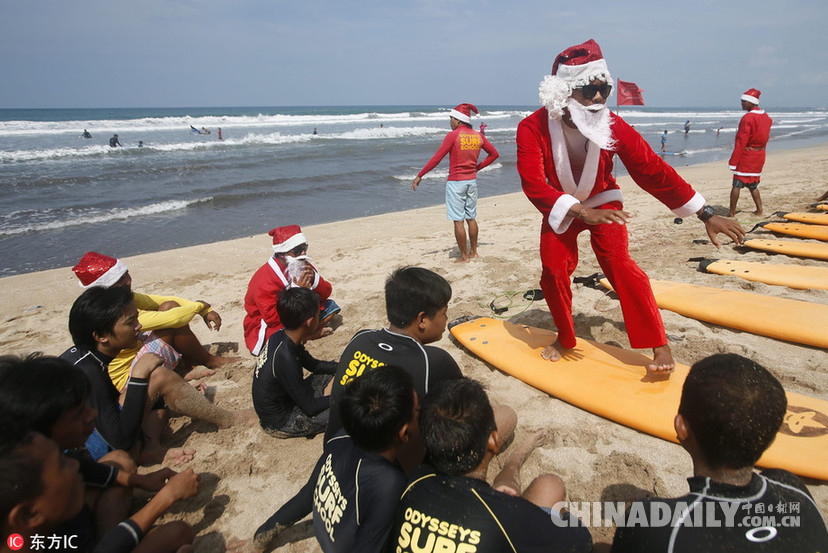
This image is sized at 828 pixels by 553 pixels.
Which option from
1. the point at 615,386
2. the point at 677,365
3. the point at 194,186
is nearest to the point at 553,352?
the point at 615,386

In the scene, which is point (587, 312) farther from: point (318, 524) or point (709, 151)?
point (709, 151)

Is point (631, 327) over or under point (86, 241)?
over

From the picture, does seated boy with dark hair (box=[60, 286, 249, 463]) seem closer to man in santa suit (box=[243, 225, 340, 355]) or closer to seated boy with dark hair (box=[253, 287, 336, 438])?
seated boy with dark hair (box=[253, 287, 336, 438])

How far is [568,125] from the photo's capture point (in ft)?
9.63

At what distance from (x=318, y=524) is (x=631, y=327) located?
2.26m

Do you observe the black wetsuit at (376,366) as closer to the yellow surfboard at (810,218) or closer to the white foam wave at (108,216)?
the yellow surfboard at (810,218)

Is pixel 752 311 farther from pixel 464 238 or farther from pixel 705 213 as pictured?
pixel 464 238

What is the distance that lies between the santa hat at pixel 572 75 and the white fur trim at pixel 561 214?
21.3 inches

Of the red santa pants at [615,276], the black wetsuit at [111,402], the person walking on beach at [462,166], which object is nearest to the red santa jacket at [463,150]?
the person walking on beach at [462,166]

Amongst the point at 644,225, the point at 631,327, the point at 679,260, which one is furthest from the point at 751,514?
the point at 644,225

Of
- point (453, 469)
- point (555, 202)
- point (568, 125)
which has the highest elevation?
point (568, 125)

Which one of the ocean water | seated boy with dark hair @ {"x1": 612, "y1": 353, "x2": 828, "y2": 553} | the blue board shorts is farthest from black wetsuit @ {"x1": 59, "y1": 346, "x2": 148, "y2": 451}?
the ocean water

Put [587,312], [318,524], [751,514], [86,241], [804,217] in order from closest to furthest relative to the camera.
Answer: [751,514], [318,524], [587,312], [804,217], [86,241]

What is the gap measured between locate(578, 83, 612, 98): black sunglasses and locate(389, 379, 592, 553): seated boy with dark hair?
209 cm
